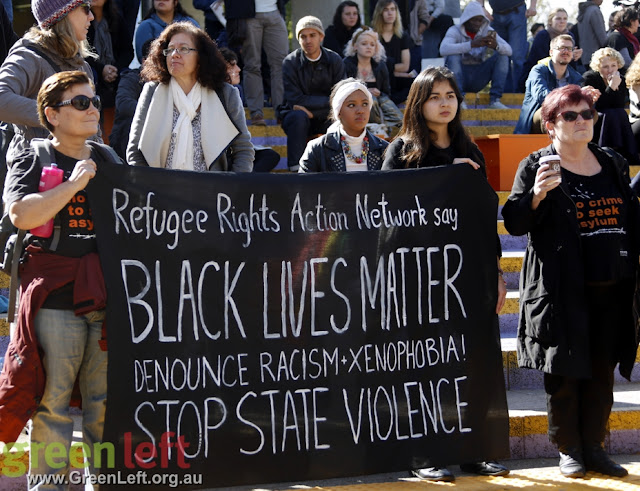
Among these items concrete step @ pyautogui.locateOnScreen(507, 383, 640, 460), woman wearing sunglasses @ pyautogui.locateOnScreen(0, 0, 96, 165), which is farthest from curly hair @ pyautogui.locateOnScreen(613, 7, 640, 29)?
woman wearing sunglasses @ pyautogui.locateOnScreen(0, 0, 96, 165)

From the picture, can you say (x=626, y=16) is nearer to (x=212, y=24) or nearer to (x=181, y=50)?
(x=212, y=24)

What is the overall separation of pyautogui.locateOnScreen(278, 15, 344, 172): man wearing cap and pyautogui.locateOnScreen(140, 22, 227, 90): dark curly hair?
3113 mm

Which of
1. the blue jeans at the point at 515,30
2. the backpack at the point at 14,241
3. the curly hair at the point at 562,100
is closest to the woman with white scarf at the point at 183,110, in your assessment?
the backpack at the point at 14,241

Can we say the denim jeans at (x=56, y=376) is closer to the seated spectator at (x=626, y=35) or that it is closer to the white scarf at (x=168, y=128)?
the white scarf at (x=168, y=128)

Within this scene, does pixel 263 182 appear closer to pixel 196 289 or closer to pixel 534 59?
pixel 196 289

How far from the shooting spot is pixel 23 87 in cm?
418

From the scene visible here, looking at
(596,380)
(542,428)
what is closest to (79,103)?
(596,380)

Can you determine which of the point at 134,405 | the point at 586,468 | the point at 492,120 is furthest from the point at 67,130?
the point at 492,120

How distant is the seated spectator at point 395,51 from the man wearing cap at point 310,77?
1.79 meters

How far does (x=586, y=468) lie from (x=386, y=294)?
1250mm

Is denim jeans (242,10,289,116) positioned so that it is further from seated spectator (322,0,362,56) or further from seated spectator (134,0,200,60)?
seated spectator (134,0,200,60)

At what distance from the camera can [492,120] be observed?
10.6 m

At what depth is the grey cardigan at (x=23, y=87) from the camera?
405 cm

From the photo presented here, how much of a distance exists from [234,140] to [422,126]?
95 cm
